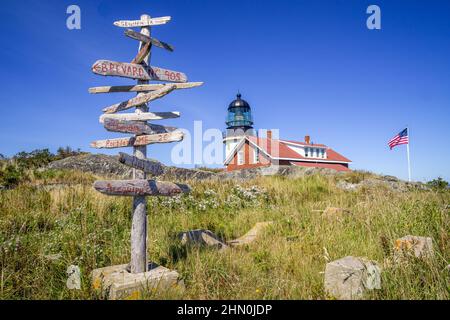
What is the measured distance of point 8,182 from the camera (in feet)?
35.3

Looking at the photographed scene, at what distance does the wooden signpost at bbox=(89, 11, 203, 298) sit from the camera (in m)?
3.29

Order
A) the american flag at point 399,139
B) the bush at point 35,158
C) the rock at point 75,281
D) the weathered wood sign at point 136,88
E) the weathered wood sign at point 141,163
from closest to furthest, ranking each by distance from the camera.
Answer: the rock at point 75,281 < the weathered wood sign at point 141,163 < the weathered wood sign at point 136,88 < the bush at point 35,158 < the american flag at point 399,139

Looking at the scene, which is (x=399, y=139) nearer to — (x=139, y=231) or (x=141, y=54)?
(x=141, y=54)

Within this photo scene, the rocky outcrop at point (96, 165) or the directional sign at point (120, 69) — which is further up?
the rocky outcrop at point (96, 165)

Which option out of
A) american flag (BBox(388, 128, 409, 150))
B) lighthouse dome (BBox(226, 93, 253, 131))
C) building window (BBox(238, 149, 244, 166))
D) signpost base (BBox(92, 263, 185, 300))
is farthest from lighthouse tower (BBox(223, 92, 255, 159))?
signpost base (BBox(92, 263, 185, 300))

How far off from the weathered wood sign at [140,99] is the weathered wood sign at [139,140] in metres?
0.44

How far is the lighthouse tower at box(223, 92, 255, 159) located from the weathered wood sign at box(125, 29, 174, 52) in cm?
4063

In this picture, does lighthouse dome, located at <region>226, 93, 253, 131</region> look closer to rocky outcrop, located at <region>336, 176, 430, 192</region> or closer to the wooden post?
rocky outcrop, located at <region>336, 176, 430, 192</region>

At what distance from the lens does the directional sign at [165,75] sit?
3.97 m

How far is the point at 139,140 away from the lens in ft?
11.9

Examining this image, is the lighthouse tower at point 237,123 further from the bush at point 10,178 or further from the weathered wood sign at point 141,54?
the weathered wood sign at point 141,54

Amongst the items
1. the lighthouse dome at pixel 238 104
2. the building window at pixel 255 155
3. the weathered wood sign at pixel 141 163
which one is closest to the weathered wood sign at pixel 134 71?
the weathered wood sign at pixel 141 163
